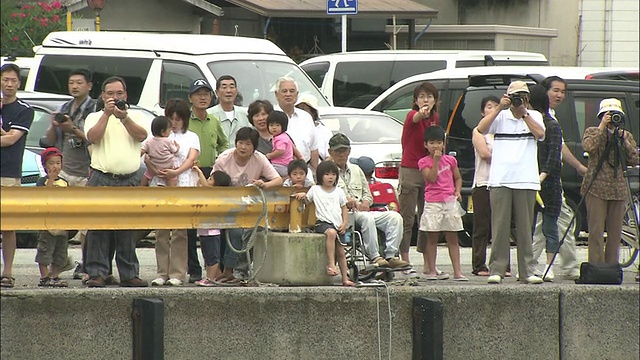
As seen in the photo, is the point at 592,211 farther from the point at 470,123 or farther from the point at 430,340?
the point at 470,123

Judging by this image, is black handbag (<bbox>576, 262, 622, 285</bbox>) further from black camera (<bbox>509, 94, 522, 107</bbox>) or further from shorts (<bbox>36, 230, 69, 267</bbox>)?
shorts (<bbox>36, 230, 69, 267</bbox>)

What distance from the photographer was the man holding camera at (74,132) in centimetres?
954

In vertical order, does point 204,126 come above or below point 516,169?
above

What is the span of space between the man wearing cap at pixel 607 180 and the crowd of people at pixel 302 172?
1 centimetres

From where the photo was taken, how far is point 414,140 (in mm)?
10898

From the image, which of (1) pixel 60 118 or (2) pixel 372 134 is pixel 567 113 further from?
(1) pixel 60 118

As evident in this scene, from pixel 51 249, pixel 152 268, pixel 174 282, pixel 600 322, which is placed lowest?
pixel 600 322

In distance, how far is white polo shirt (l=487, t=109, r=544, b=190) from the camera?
9844 mm

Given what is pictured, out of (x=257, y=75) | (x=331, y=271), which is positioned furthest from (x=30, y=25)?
(x=331, y=271)

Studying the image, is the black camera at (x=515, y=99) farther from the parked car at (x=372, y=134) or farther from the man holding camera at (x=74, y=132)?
the parked car at (x=372, y=134)

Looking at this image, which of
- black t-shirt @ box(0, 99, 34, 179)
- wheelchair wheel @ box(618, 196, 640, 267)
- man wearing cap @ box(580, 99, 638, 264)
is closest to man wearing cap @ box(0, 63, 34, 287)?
black t-shirt @ box(0, 99, 34, 179)

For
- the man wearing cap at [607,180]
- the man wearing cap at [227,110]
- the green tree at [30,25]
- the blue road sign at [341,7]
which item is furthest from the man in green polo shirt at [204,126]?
the blue road sign at [341,7]

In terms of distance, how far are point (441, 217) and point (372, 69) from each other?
10.8m

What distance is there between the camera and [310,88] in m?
16.0
